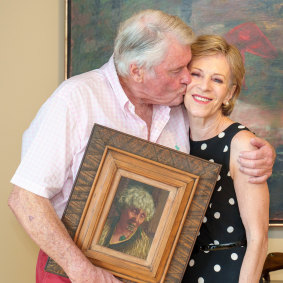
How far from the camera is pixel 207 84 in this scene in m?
1.75

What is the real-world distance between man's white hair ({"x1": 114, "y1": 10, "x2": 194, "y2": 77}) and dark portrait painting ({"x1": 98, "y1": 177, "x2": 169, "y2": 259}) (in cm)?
48

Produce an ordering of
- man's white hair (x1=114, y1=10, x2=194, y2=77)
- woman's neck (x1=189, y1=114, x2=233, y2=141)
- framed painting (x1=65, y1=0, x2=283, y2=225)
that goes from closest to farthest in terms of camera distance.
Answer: man's white hair (x1=114, y1=10, x2=194, y2=77)
woman's neck (x1=189, y1=114, x2=233, y2=141)
framed painting (x1=65, y1=0, x2=283, y2=225)

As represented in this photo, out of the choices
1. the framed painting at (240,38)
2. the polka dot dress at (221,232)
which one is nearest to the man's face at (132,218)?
the polka dot dress at (221,232)

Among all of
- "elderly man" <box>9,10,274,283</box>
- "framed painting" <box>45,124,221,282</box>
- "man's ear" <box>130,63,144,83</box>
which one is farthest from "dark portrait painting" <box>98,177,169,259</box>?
"man's ear" <box>130,63,144,83</box>

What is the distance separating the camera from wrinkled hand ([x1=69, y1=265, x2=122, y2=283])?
1466 millimetres

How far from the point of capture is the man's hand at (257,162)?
1.60m

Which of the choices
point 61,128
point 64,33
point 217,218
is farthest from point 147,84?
point 64,33

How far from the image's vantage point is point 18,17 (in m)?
2.69

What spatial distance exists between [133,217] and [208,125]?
52cm

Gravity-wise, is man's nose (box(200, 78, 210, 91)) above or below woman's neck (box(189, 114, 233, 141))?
above

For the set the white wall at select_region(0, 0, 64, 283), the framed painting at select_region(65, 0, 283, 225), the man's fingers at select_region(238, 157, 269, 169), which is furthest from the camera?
the framed painting at select_region(65, 0, 283, 225)

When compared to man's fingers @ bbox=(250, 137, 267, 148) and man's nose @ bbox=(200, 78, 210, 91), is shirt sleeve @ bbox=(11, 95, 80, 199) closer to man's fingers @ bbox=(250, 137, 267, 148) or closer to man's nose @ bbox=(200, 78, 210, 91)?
man's nose @ bbox=(200, 78, 210, 91)

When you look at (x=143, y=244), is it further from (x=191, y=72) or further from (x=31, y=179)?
(x=191, y=72)

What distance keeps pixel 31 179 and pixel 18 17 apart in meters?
1.46
